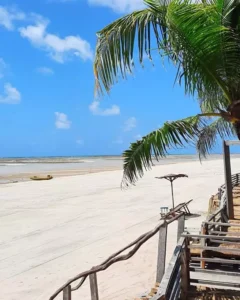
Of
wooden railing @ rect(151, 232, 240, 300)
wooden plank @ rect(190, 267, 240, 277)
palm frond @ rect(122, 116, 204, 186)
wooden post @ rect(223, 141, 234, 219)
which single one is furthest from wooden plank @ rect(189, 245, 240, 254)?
wooden post @ rect(223, 141, 234, 219)

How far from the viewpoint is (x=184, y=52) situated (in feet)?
18.0

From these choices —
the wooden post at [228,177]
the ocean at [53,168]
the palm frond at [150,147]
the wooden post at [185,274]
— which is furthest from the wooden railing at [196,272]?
the ocean at [53,168]

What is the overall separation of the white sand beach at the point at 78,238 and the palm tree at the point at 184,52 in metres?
3.65

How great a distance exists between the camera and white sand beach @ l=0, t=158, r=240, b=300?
8922 mm

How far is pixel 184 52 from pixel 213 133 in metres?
5.12

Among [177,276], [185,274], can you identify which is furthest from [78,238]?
[177,276]

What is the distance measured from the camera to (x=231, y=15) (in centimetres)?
546

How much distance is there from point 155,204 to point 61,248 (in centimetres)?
966

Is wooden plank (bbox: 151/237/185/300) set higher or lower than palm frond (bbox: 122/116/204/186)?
lower

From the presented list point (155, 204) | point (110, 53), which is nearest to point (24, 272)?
point (110, 53)

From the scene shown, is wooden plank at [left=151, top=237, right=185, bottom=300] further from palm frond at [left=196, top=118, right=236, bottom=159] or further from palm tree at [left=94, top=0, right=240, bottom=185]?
palm frond at [left=196, top=118, right=236, bottom=159]

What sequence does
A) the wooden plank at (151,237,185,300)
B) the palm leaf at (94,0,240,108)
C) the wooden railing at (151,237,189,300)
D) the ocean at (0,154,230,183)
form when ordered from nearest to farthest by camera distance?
the wooden plank at (151,237,185,300)
the wooden railing at (151,237,189,300)
the palm leaf at (94,0,240,108)
the ocean at (0,154,230,183)

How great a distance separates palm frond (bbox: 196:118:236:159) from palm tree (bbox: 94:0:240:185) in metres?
3.39

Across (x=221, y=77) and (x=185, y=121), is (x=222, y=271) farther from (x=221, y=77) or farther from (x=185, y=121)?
(x=221, y=77)
